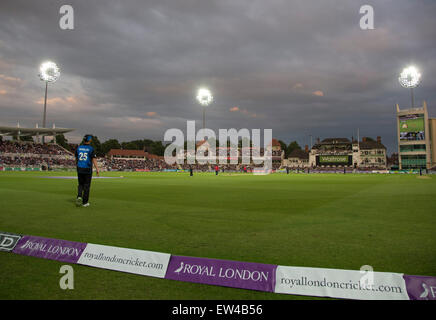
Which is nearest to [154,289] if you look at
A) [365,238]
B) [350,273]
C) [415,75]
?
[350,273]

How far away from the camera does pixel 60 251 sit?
4.36 metres

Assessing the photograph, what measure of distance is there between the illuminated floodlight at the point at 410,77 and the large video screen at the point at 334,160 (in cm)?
4103

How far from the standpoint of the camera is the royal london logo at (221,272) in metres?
3.44

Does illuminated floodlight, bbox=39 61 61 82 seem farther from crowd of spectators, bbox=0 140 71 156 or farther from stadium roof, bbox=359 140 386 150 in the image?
stadium roof, bbox=359 140 386 150

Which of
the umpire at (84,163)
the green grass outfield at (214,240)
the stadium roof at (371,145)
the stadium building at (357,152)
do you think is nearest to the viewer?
the green grass outfield at (214,240)

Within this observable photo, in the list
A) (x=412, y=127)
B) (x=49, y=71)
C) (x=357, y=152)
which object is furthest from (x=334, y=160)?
(x=49, y=71)

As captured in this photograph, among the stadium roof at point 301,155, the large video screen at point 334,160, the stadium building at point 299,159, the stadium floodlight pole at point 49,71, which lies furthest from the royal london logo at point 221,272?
the stadium roof at point 301,155

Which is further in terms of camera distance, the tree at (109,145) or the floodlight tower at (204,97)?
the tree at (109,145)

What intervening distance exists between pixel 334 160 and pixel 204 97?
6263 cm

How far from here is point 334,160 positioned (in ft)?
330

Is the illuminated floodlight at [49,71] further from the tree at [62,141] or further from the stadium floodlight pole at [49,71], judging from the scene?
the tree at [62,141]

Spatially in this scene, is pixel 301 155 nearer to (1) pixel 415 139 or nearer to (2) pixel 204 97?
(1) pixel 415 139

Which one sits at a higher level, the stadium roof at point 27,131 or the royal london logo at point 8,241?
the stadium roof at point 27,131
